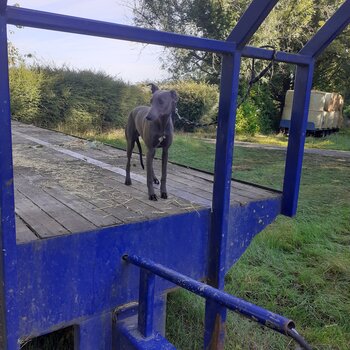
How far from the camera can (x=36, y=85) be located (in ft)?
39.0

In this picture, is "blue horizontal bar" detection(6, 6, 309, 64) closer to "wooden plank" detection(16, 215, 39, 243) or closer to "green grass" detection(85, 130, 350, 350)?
"wooden plank" detection(16, 215, 39, 243)

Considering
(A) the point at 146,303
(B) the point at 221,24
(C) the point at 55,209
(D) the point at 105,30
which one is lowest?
(A) the point at 146,303

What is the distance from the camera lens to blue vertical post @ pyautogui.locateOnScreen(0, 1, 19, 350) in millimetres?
1468

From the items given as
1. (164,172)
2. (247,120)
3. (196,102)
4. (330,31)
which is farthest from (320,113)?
(164,172)

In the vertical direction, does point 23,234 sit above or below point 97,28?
below

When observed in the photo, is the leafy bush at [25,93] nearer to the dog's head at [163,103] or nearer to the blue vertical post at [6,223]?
the dog's head at [163,103]

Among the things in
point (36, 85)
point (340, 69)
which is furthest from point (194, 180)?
point (340, 69)

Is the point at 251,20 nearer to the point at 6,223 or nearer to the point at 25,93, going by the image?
the point at 6,223

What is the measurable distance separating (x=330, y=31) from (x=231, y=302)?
6.30ft

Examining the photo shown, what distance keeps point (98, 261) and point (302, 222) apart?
3.62 meters

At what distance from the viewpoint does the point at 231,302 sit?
59.4 inches

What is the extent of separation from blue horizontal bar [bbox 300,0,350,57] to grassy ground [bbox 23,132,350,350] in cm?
207

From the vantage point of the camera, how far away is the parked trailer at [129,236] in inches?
64.3

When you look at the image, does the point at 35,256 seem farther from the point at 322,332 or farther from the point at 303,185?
the point at 303,185
